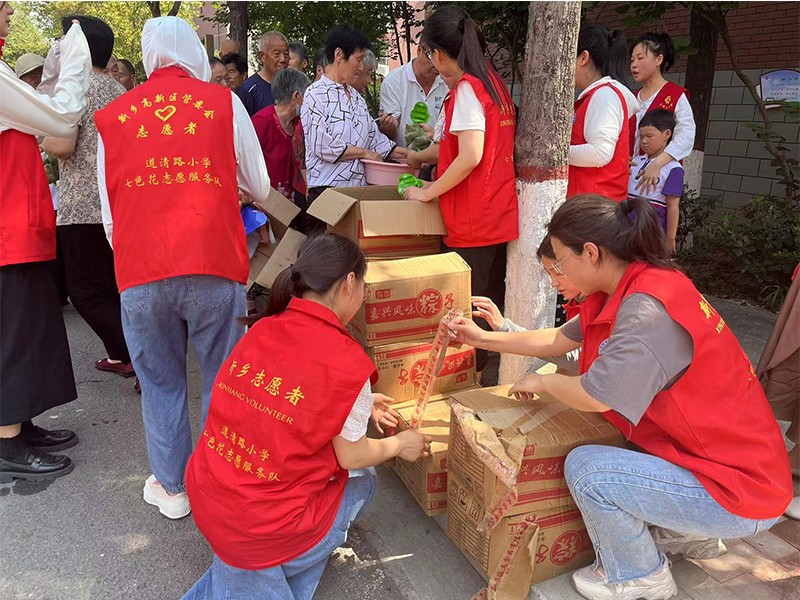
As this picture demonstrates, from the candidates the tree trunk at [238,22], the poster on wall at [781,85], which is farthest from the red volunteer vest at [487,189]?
the tree trunk at [238,22]

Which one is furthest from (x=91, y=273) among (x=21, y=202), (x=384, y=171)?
(x=384, y=171)

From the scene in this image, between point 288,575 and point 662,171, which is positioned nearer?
point 288,575

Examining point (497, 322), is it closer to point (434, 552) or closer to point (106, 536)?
point (434, 552)

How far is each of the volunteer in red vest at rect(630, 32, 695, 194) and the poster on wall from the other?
3.57m

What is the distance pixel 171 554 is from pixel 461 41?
2469mm

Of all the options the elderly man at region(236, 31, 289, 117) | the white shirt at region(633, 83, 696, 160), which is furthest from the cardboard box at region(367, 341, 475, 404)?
the elderly man at region(236, 31, 289, 117)

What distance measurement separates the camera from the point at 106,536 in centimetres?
240

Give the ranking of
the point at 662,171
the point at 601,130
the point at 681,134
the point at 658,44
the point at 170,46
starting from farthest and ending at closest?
the point at 658,44, the point at 681,134, the point at 662,171, the point at 601,130, the point at 170,46

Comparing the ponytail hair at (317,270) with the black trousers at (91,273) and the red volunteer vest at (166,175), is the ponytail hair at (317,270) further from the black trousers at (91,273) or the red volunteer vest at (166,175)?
the black trousers at (91,273)

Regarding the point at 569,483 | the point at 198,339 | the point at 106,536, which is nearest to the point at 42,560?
the point at 106,536

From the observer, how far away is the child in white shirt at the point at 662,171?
369 centimetres

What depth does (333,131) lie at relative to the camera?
3514mm

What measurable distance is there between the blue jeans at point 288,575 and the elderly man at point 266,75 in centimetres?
416

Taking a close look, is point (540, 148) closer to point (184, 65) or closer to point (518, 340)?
point (518, 340)
